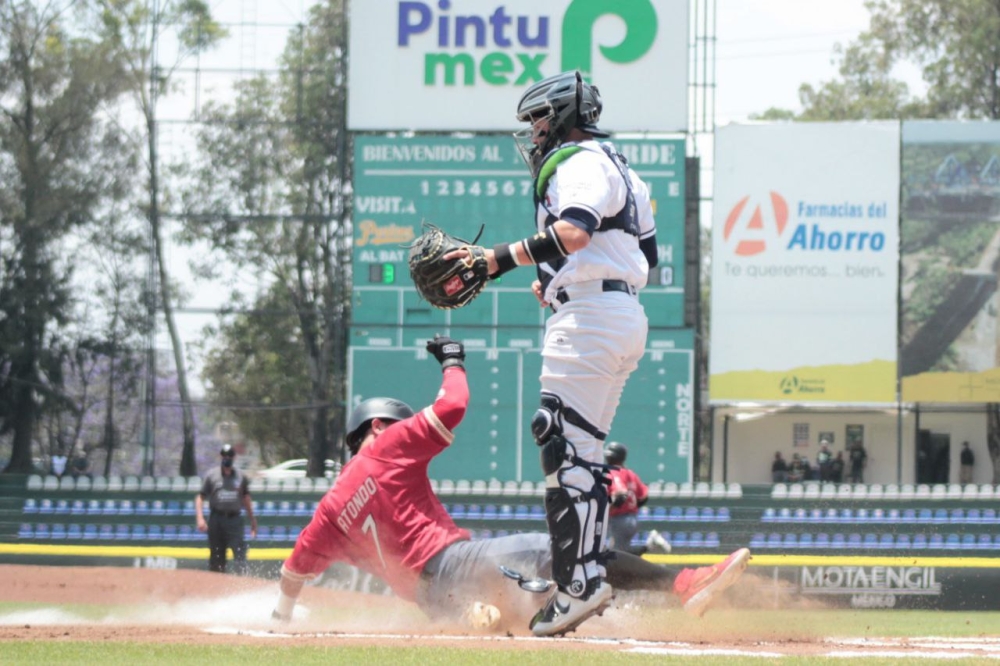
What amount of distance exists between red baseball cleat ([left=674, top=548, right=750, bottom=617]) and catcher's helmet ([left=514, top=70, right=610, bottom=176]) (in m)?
2.06

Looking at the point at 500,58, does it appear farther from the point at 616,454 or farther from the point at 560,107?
the point at 560,107

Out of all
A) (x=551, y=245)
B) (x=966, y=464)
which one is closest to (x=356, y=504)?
(x=551, y=245)

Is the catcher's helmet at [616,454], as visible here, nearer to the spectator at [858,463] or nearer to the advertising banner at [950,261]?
the advertising banner at [950,261]

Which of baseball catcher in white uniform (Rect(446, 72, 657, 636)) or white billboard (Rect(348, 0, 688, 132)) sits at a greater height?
white billboard (Rect(348, 0, 688, 132))

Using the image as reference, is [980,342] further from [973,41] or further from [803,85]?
[803,85]

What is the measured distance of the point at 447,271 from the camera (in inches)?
239

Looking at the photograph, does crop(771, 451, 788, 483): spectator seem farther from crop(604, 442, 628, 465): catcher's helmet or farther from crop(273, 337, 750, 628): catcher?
crop(273, 337, 750, 628): catcher

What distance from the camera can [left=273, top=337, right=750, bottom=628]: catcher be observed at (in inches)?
278

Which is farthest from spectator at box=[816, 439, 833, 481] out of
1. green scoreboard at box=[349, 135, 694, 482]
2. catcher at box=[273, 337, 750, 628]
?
catcher at box=[273, 337, 750, 628]

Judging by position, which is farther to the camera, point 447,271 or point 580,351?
point 580,351

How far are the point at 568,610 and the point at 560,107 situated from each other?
220 cm

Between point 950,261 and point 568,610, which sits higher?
point 950,261

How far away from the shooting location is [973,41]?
42688mm

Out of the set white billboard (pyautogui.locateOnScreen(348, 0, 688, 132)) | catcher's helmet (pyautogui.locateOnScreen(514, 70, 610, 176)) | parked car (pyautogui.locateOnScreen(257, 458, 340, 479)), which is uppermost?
white billboard (pyautogui.locateOnScreen(348, 0, 688, 132))
